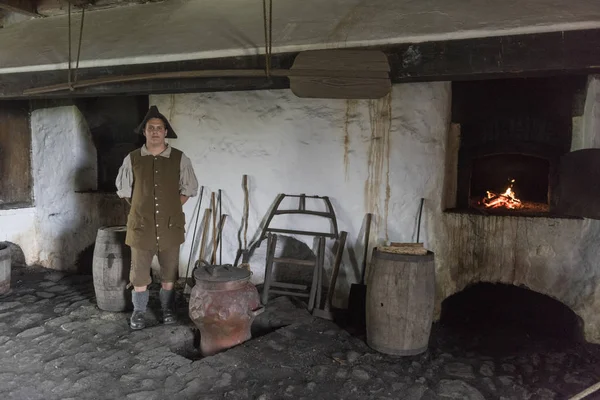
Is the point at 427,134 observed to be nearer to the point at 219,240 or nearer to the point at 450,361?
the point at 450,361

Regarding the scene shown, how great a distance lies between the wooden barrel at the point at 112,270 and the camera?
15.3ft

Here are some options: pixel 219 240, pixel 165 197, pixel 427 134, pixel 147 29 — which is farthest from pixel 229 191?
pixel 427 134

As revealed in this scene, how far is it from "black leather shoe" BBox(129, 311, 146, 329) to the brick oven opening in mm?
3201

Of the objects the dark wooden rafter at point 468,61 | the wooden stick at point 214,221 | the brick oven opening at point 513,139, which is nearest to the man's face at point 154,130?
the dark wooden rafter at point 468,61

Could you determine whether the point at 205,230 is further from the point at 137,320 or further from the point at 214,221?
the point at 137,320

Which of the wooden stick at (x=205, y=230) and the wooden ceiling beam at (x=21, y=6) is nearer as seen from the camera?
the wooden ceiling beam at (x=21, y=6)

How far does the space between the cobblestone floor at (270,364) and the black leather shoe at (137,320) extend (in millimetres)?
88

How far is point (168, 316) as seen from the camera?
4.42m

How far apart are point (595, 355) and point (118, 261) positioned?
4381mm

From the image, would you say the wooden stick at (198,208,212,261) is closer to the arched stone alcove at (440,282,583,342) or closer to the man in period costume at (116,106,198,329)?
the man in period costume at (116,106,198,329)

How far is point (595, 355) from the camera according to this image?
3893mm

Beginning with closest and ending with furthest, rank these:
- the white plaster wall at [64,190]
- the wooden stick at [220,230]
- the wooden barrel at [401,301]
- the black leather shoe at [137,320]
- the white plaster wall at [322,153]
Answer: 1. the wooden barrel at [401,301]
2. the black leather shoe at [137,320]
3. the white plaster wall at [322,153]
4. the wooden stick at [220,230]
5. the white plaster wall at [64,190]

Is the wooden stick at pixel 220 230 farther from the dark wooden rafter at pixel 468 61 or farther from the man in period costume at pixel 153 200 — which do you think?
the dark wooden rafter at pixel 468 61

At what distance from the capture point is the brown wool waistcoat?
13.8 ft
